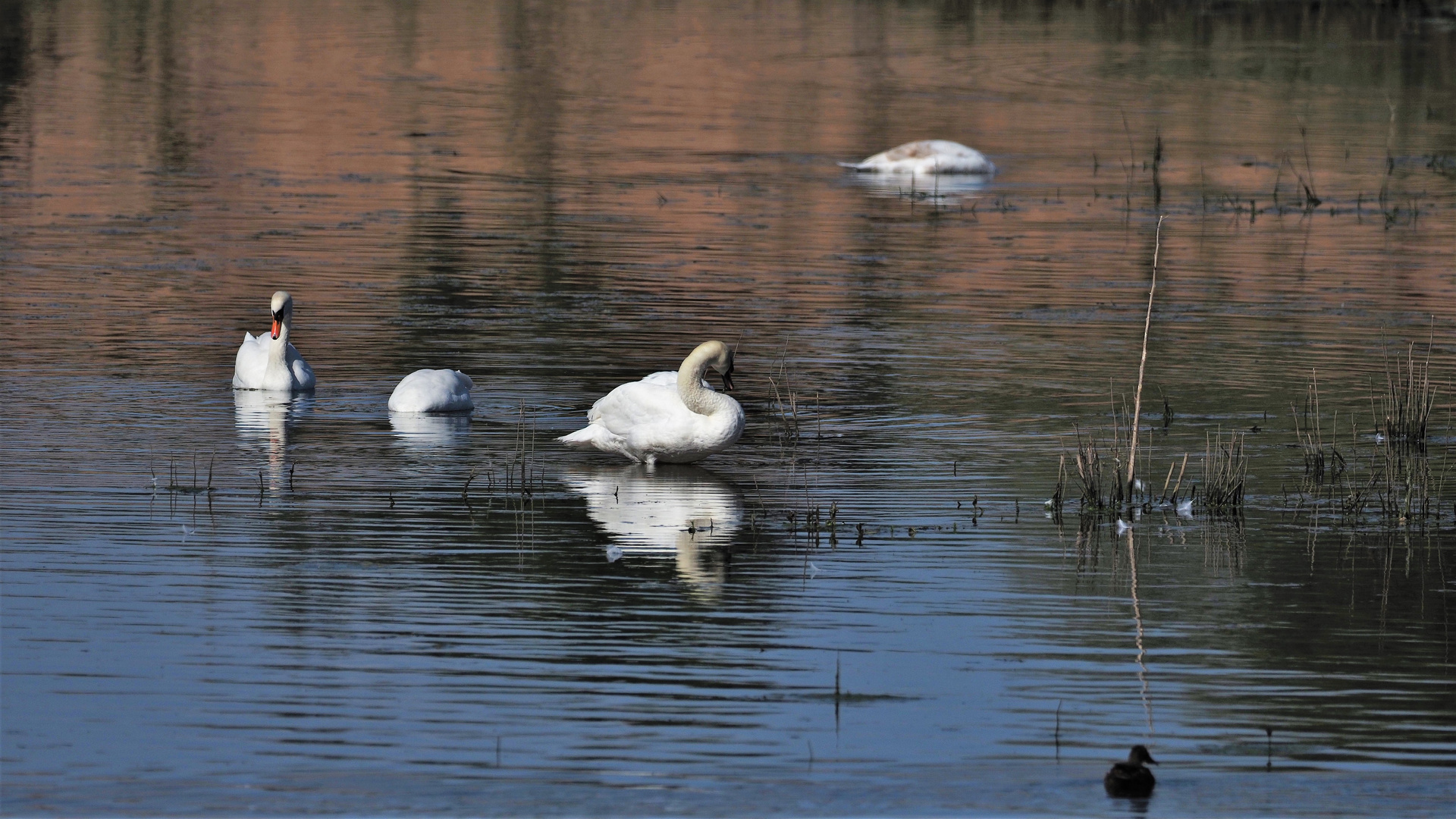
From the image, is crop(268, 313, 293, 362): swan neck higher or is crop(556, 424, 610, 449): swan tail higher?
crop(268, 313, 293, 362): swan neck

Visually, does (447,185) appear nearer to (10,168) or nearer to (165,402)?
(10,168)

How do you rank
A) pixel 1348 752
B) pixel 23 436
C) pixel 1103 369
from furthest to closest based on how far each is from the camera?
pixel 1103 369 < pixel 23 436 < pixel 1348 752

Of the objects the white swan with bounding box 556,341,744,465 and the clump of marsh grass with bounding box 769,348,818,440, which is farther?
the clump of marsh grass with bounding box 769,348,818,440

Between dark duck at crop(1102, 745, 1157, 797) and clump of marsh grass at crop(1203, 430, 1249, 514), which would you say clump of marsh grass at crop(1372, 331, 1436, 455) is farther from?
dark duck at crop(1102, 745, 1157, 797)

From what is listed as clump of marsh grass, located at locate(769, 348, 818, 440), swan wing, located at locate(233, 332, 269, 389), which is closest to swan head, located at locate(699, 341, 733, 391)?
clump of marsh grass, located at locate(769, 348, 818, 440)

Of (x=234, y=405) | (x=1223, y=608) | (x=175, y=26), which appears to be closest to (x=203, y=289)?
(x=234, y=405)

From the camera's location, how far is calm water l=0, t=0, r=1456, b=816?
7.96 meters

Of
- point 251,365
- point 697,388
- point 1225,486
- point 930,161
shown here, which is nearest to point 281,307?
point 251,365

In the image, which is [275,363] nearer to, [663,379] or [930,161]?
[663,379]

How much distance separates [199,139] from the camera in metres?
35.9

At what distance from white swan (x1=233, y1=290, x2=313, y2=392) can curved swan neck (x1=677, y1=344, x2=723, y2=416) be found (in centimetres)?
376

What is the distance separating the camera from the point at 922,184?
33031mm

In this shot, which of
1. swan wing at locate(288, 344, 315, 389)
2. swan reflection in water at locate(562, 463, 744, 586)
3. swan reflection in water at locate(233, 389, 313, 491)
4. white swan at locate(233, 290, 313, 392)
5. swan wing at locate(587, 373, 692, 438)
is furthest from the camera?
swan wing at locate(288, 344, 315, 389)

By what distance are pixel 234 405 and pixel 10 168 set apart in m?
17.5
